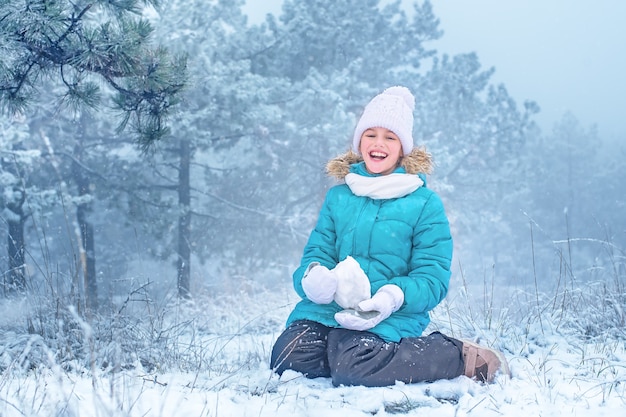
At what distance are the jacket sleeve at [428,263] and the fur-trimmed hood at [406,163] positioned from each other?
0.20 meters

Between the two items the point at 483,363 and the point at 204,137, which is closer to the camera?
the point at 483,363

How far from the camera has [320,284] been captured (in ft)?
9.53

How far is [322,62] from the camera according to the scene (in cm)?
1650

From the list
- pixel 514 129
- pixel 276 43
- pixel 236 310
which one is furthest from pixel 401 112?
pixel 514 129

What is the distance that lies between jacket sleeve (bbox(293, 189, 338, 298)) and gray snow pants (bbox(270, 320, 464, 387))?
34 cm

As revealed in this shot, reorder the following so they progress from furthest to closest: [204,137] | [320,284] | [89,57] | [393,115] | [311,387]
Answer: [204,137], [89,57], [393,115], [320,284], [311,387]

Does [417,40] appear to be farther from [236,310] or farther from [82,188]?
[236,310]

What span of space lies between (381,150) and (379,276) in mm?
732

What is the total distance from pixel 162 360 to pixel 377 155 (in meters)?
1.64

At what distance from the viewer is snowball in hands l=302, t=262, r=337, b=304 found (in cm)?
289

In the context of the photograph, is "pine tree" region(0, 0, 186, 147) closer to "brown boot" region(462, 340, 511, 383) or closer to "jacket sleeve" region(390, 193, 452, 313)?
"jacket sleeve" region(390, 193, 452, 313)

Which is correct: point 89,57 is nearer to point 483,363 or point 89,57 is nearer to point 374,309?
point 374,309

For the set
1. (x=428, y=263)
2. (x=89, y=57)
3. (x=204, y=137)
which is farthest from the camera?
(x=204, y=137)

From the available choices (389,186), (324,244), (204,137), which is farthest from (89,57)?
(204,137)
